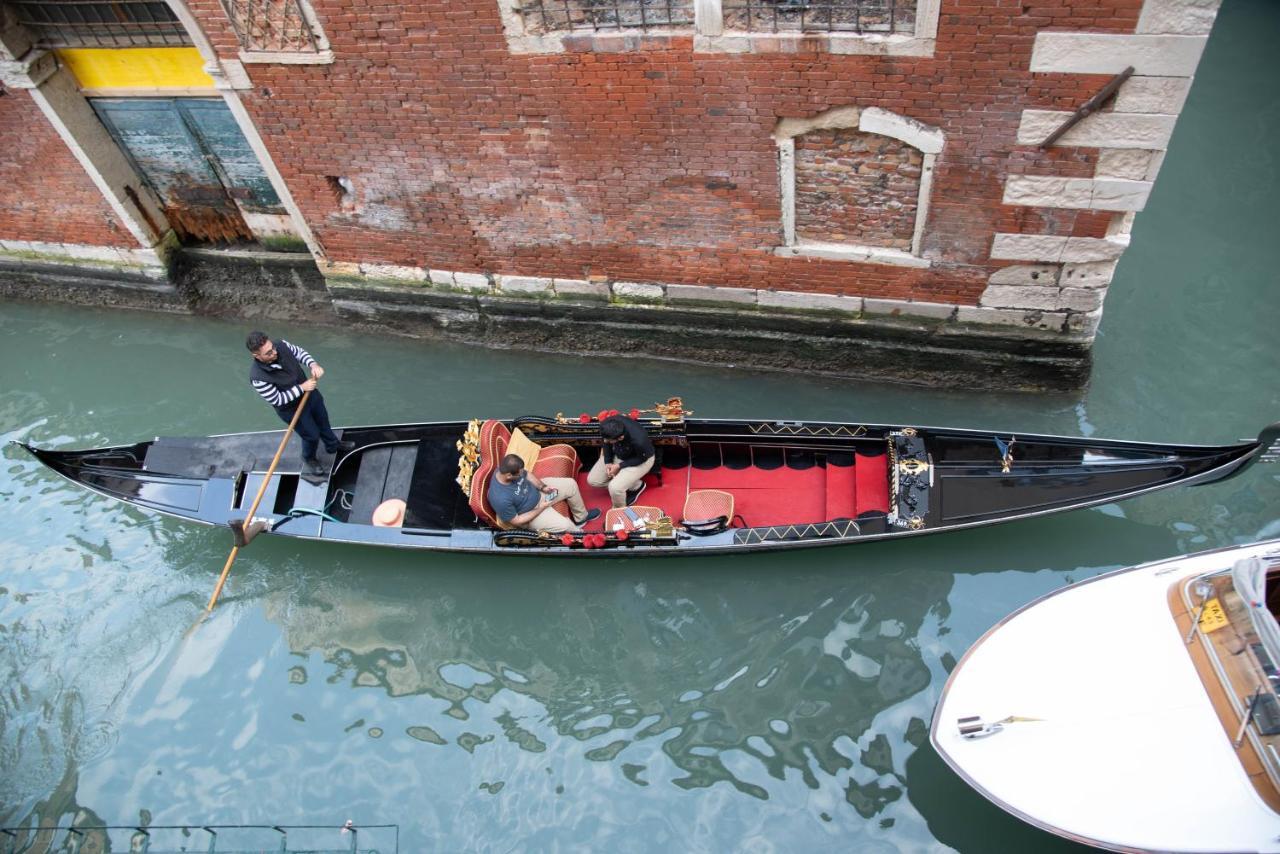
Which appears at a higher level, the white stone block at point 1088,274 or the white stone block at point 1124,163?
the white stone block at point 1124,163

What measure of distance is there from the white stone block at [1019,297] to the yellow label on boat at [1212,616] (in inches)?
99.1

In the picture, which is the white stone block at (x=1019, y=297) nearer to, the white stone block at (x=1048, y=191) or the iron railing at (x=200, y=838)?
A: the white stone block at (x=1048, y=191)

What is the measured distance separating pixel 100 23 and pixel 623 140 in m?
4.54

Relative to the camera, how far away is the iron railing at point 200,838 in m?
5.17

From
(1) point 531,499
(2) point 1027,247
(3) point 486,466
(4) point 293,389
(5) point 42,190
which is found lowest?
(1) point 531,499

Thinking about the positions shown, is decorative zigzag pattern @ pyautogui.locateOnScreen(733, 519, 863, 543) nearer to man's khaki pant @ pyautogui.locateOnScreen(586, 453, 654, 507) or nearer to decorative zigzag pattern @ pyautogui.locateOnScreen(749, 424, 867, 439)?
decorative zigzag pattern @ pyautogui.locateOnScreen(749, 424, 867, 439)

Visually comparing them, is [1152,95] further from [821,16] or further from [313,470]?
[313,470]

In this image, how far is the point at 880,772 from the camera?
516cm

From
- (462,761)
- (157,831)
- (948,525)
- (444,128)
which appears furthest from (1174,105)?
(157,831)

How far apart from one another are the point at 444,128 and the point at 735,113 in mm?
2170

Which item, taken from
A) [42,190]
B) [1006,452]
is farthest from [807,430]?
[42,190]

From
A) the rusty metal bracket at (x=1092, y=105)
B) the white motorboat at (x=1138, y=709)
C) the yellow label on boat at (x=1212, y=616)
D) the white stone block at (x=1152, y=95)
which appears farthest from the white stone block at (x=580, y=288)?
the yellow label on boat at (x=1212, y=616)

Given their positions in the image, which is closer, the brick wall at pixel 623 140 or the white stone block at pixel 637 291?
the brick wall at pixel 623 140

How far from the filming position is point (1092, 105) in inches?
200
